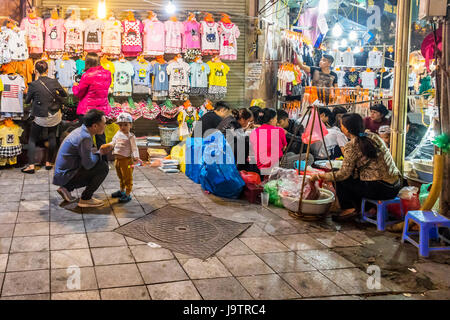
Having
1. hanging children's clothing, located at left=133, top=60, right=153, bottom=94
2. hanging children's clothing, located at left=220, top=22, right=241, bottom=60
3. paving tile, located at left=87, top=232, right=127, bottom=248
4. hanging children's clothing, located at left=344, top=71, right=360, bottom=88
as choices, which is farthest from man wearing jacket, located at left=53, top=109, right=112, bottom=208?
hanging children's clothing, located at left=344, top=71, right=360, bottom=88

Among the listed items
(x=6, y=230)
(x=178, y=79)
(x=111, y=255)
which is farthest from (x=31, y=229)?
(x=178, y=79)

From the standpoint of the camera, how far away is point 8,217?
20.8 ft

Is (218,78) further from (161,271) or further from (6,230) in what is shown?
(161,271)

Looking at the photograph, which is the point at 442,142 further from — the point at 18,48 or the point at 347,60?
the point at 347,60

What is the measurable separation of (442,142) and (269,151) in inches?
122

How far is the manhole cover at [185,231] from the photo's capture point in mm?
5453

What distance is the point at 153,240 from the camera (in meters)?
5.63

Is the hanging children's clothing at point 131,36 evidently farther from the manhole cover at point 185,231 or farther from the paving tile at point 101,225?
the paving tile at point 101,225

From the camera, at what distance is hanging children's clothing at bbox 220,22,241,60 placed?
1165 centimetres

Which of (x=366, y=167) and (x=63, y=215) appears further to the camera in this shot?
(x=63, y=215)

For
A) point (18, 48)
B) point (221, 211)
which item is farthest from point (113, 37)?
point (221, 211)

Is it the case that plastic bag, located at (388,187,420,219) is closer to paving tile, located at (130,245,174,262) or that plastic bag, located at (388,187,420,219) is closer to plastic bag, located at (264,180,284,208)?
plastic bag, located at (264,180,284,208)

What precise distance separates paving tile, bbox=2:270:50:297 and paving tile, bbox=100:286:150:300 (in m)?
0.56

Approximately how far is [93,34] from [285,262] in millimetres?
8109
